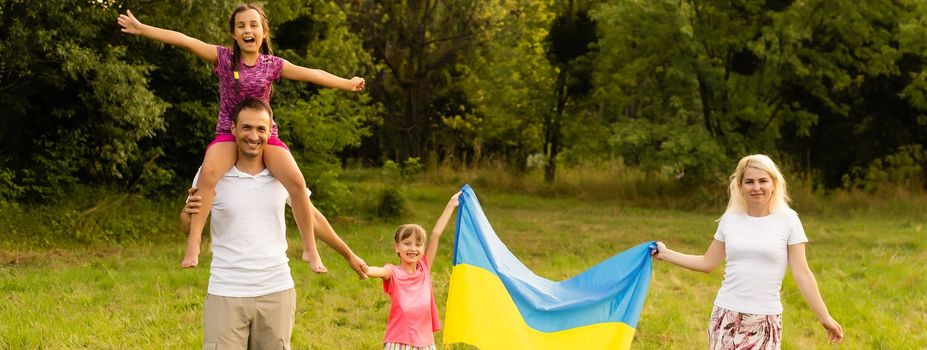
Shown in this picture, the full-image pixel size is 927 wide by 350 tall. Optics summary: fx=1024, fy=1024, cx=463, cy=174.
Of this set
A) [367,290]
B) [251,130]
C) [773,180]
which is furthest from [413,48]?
[251,130]

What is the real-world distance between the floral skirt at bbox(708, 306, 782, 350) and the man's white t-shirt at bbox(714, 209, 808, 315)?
0.12ft

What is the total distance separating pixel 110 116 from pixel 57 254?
207cm

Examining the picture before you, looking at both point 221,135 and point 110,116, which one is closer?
point 221,135

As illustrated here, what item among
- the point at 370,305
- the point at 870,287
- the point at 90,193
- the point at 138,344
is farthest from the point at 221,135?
the point at 90,193

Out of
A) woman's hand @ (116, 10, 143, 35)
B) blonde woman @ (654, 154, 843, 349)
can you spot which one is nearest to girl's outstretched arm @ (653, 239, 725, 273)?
blonde woman @ (654, 154, 843, 349)

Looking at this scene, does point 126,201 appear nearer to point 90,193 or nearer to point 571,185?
point 90,193

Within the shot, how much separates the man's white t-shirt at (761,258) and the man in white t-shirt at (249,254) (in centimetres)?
242

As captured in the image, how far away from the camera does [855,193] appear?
23.9 m

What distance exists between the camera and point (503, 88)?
3133cm

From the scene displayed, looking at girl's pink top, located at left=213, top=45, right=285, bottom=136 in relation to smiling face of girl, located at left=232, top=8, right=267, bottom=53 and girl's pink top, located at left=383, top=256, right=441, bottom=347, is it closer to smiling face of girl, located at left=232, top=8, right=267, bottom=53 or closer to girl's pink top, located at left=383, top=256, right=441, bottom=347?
smiling face of girl, located at left=232, top=8, right=267, bottom=53

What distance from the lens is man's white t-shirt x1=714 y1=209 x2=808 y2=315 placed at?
5.50 m

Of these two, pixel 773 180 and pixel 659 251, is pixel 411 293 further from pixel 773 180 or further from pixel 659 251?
pixel 773 180

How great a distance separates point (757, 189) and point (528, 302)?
230 cm

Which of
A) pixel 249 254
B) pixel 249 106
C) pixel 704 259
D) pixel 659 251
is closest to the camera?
pixel 249 254
